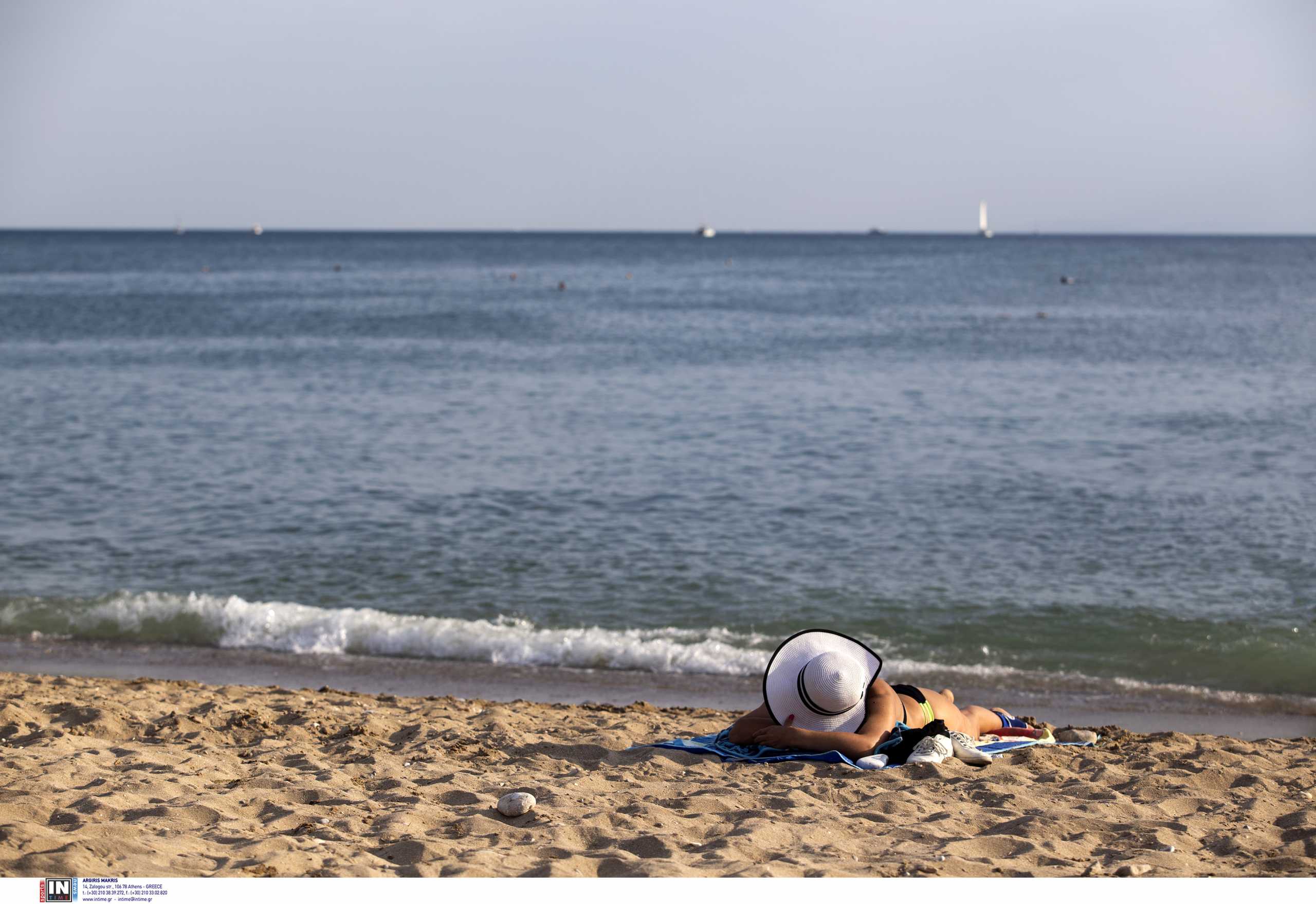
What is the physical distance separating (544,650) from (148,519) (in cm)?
674

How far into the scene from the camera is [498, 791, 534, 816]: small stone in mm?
5266

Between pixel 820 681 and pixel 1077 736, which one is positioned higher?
pixel 820 681

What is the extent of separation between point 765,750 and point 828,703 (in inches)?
21.0

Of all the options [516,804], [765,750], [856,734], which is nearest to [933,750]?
[856,734]

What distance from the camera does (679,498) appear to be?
14.8 metres

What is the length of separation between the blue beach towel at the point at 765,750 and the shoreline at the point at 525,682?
1.92 meters

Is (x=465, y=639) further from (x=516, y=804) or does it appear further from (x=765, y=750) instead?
(x=516, y=804)
